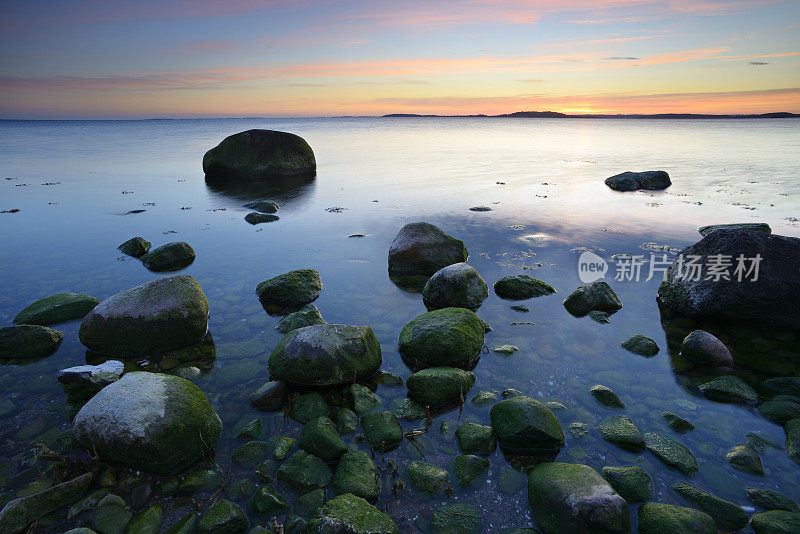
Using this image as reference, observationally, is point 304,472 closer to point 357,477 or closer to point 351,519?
point 357,477

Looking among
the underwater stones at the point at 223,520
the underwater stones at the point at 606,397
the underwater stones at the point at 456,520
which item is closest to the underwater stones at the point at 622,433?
the underwater stones at the point at 606,397

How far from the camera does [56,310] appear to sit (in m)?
9.30

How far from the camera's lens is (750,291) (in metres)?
9.01

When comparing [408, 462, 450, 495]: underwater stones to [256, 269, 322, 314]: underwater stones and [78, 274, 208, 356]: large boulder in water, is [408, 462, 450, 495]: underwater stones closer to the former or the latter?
[78, 274, 208, 356]: large boulder in water

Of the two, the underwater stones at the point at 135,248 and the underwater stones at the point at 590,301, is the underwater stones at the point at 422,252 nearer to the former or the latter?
the underwater stones at the point at 590,301

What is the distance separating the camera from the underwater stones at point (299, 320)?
8.85 metres

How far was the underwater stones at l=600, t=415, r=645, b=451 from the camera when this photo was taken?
574 cm

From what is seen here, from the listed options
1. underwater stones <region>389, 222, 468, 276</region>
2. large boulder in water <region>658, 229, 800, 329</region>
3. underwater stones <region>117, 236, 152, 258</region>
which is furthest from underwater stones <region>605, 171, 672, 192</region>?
underwater stones <region>117, 236, 152, 258</region>

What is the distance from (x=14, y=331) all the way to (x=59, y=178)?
94.6ft

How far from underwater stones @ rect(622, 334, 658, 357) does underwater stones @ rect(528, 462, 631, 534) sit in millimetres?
4055

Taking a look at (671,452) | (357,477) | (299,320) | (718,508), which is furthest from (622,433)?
(299,320)

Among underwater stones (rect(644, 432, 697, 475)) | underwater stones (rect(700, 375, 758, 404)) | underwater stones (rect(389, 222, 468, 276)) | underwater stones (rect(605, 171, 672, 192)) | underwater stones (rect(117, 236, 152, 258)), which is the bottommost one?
underwater stones (rect(117, 236, 152, 258))

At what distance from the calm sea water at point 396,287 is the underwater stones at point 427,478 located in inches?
7.1

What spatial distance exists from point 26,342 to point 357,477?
23.9 feet
